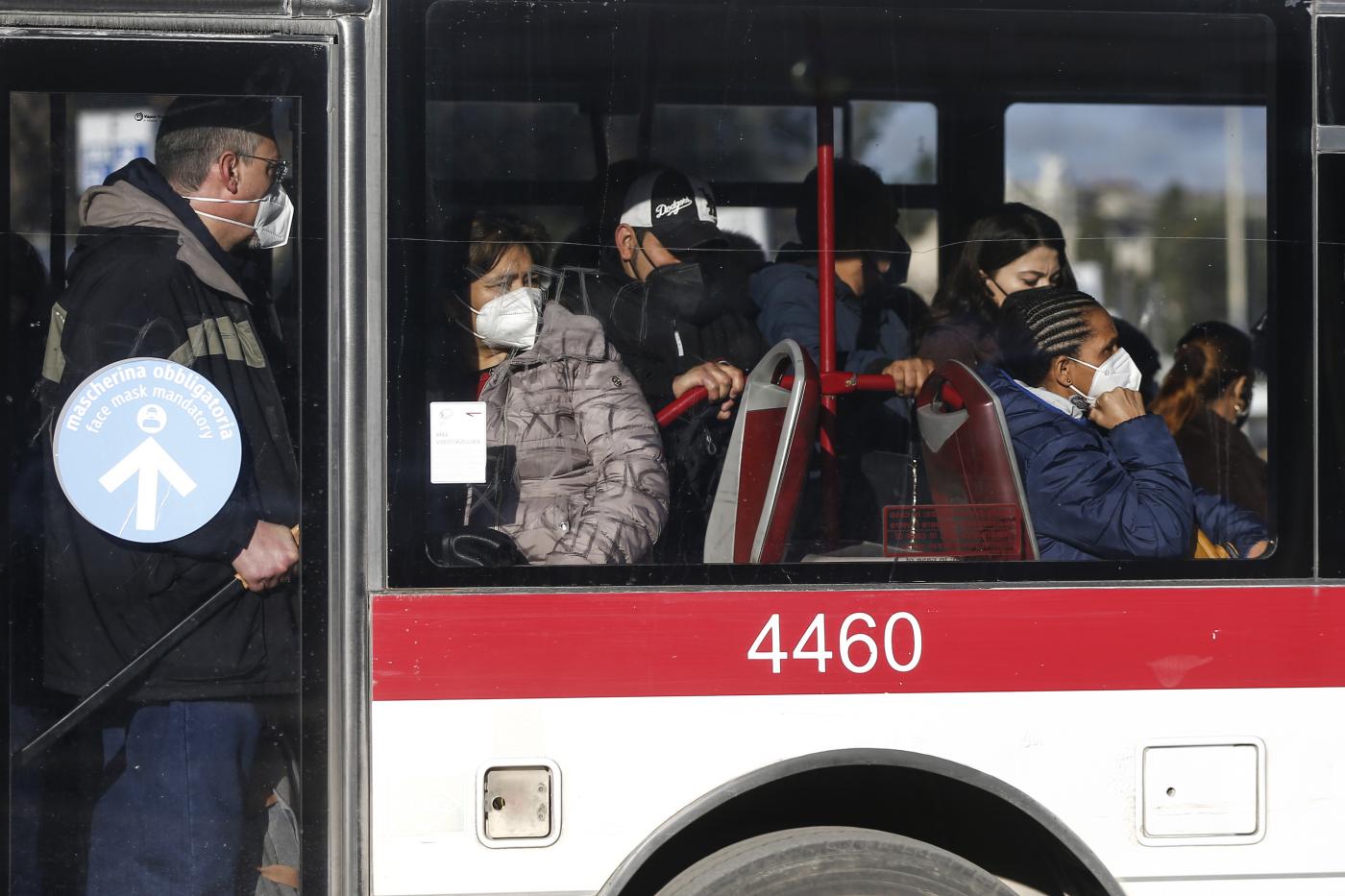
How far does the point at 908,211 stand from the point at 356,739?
181cm

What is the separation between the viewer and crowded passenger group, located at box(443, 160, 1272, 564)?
2625mm

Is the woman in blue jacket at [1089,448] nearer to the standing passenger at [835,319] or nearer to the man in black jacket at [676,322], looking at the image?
the standing passenger at [835,319]

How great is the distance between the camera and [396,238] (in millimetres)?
2549

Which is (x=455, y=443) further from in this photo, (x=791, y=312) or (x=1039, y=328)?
(x=1039, y=328)

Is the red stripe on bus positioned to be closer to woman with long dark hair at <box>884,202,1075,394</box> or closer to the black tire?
the black tire

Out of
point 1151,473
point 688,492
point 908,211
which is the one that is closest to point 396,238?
point 688,492

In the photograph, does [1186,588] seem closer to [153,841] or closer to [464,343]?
[464,343]

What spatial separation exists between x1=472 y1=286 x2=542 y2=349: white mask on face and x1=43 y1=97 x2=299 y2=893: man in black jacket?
0.45 meters

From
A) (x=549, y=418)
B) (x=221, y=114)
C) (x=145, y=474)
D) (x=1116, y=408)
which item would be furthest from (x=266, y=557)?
(x=1116, y=408)

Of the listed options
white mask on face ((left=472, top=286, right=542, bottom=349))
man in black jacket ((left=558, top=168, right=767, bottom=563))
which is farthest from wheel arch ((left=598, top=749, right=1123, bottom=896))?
white mask on face ((left=472, top=286, right=542, bottom=349))

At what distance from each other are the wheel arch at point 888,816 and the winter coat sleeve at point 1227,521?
730 millimetres

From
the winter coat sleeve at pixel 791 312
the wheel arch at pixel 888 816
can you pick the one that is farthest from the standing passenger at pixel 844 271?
the wheel arch at pixel 888 816

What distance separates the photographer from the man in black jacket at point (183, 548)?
2498mm

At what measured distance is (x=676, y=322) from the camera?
274 cm
